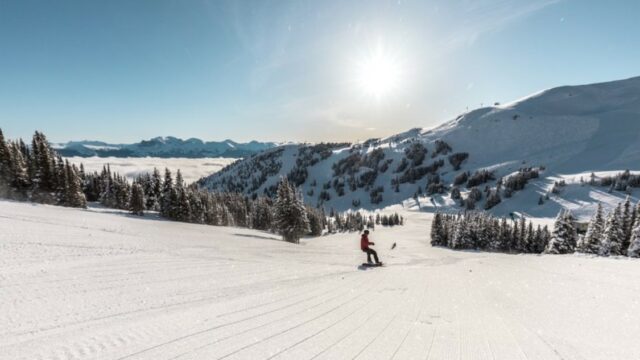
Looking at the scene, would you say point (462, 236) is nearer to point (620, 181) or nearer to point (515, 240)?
point (515, 240)

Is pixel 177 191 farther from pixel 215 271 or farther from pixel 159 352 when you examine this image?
pixel 159 352

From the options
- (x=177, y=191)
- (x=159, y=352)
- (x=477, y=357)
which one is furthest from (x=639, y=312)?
(x=177, y=191)

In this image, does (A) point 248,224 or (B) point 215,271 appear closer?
(B) point 215,271

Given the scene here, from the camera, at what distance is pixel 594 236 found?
53938 millimetres

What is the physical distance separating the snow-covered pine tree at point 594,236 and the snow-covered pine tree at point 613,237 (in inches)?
136

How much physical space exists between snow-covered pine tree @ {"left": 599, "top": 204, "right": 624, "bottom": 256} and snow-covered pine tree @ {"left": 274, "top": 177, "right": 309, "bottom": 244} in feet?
163

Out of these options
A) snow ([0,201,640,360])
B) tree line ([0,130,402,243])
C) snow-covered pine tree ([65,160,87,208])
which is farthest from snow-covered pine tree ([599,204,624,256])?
snow-covered pine tree ([65,160,87,208])

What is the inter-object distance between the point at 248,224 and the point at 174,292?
105 metres

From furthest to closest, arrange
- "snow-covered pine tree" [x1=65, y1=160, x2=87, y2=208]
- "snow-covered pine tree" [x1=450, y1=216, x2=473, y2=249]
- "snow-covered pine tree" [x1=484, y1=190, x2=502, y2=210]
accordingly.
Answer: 1. "snow-covered pine tree" [x1=484, y1=190, x2=502, y2=210]
2. "snow-covered pine tree" [x1=450, y1=216, x2=473, y2=249]
3. "snow-covered pine tree" [x1=65, y1=160, x2=87, y2=208]

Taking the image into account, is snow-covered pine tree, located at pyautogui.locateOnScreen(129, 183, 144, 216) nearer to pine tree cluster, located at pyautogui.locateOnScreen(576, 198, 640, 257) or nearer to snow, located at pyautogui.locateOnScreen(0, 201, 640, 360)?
snow, located at pyautogui.locateOnScreen(0, 201, 640, 360)

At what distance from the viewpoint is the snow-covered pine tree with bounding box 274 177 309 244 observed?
52906 millimetres

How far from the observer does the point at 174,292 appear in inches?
360

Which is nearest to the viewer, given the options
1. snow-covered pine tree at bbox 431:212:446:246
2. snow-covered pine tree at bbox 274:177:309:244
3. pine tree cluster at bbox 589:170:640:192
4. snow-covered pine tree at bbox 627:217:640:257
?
snow-covered pine tree at bbox 627:217:640:257

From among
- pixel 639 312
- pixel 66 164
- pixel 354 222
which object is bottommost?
pixel 354 222
